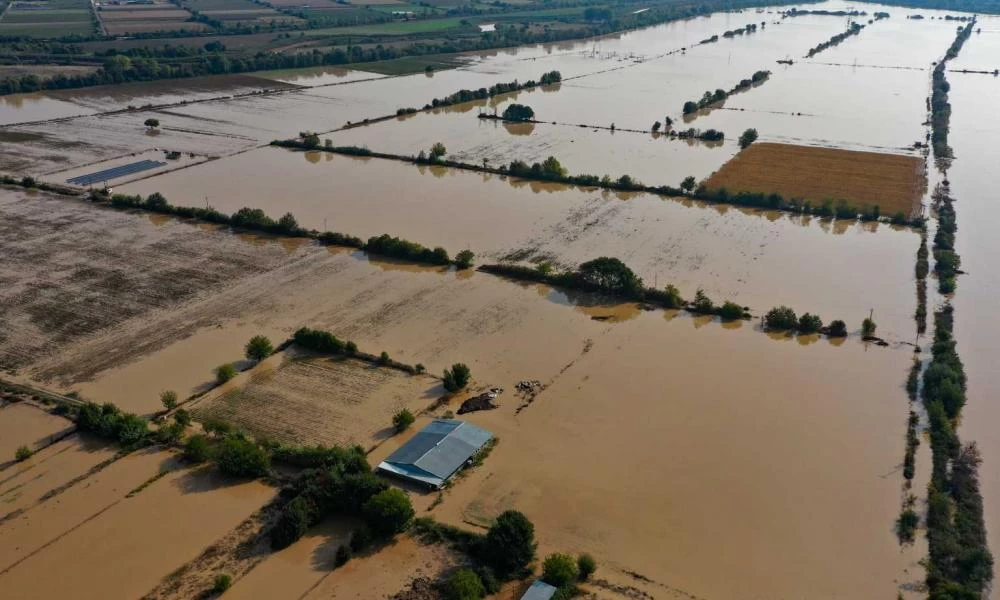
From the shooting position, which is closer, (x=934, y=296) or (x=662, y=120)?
(x=934, y=296)

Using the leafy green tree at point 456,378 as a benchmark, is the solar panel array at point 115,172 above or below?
above

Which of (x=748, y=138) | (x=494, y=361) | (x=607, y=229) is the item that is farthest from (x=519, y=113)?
(x=494, y=361)

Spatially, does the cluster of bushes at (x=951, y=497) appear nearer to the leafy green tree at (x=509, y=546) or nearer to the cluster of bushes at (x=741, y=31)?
the leafy green tree at (x=509, y=546)

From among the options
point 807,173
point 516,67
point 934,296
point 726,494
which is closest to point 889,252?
point 934,296

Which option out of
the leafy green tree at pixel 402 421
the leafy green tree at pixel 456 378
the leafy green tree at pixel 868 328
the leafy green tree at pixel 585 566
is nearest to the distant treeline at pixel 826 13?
the leafy green tree at pixel 868 328

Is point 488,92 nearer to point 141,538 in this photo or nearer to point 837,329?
point 837,329

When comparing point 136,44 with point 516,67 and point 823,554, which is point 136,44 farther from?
point 823,554
